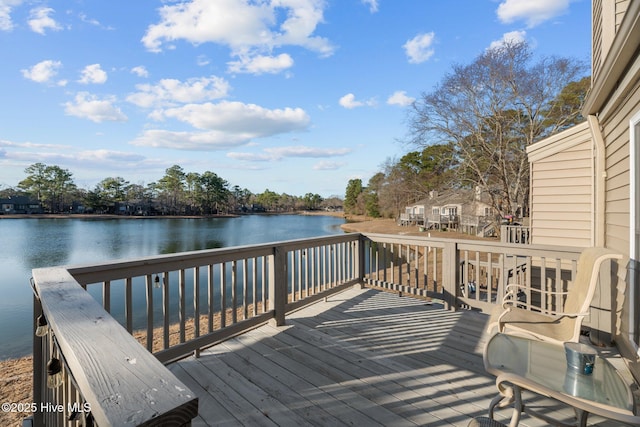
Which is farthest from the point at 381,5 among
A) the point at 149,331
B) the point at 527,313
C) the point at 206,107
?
the point at 206,107

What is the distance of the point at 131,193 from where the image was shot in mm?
47688

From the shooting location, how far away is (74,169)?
47.6 meters

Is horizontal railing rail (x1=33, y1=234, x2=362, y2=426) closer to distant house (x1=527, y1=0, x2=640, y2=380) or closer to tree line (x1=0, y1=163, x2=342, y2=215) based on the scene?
distant house (x1=527, y1=0, x2=640, y2=380)

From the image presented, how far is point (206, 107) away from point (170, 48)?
5876mm

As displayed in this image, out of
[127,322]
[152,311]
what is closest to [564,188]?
[152,311]

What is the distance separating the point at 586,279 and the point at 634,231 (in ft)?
2.21

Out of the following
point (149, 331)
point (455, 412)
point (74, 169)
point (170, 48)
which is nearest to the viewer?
point (455, 412)

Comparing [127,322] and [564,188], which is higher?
[564,188]

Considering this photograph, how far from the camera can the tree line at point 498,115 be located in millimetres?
12438

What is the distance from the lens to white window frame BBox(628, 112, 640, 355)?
229 cm

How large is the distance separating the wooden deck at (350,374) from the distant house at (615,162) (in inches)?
42.2

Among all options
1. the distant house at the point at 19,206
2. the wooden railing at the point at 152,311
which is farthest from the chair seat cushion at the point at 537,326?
the distant house at the point at 19,206

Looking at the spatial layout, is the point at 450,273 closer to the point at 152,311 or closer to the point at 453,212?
the point at 152,311

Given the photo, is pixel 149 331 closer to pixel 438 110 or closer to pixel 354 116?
pixel 354 116
